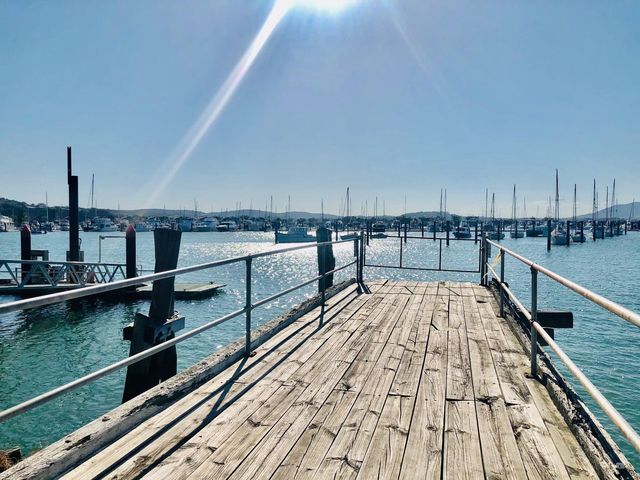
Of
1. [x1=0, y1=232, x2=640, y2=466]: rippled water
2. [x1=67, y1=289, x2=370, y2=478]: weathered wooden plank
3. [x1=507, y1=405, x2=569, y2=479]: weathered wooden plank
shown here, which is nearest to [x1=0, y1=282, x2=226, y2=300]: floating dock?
[x1=0, y1=232, x2=640, y2=466]: rippled water

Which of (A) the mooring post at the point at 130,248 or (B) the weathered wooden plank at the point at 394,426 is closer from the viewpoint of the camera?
(B) the weathered wooden plank at the point at 394,426

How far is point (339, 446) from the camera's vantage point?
112 inches

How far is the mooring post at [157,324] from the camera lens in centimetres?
723

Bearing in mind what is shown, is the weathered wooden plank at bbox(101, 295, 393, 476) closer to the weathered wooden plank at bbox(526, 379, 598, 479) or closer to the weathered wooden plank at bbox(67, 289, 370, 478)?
the weathered wooden plank at bbox(67, 289, 370, 478)

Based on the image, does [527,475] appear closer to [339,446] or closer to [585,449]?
[585,449]

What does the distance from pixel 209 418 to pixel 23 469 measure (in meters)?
1.20

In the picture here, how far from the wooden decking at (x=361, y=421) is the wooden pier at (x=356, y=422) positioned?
1 cm

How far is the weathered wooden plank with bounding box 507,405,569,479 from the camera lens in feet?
8.38

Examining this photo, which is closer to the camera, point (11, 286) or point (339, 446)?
point (339, 446)

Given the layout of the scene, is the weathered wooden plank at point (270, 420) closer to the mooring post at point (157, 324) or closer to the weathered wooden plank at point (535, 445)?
the weathered wooden plank at point (535, 445)

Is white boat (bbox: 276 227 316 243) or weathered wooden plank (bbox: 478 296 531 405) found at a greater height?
weathered wooden plank (bbox: 478 296 531 405)

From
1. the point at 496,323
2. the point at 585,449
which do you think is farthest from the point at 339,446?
the point at 496,323

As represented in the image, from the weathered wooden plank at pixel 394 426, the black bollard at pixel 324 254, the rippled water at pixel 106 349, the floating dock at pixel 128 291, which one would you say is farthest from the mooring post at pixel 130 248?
the weathered wooden plank at pixel 394 426

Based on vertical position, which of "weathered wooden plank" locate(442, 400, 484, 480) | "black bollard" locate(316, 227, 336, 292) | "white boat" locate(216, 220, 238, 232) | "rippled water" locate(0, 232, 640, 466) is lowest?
"rippled water" locate(0, 232, 640, 466)
